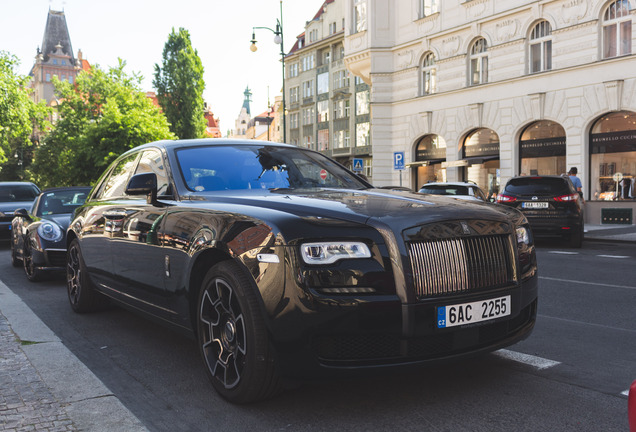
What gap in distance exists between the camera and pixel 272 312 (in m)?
3.25

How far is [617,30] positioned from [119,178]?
2123 centimetres

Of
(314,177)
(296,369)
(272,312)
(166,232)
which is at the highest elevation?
(314,177)

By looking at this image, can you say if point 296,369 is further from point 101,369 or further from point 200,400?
point 101,369

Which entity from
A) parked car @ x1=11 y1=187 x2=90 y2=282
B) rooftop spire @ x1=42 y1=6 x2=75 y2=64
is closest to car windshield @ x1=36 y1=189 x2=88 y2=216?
parked car @ x1=11 y1=187 x2=90 y2=282

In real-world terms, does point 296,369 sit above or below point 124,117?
below

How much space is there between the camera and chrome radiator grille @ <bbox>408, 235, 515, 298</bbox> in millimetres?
3279

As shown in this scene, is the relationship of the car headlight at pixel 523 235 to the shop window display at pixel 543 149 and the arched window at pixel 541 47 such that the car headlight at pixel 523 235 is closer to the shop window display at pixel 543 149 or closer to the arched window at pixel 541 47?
the shop window display at pixel 543 149

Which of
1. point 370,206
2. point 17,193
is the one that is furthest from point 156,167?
point 17,193

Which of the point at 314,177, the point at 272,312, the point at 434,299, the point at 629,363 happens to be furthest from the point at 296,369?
the point at 629,363

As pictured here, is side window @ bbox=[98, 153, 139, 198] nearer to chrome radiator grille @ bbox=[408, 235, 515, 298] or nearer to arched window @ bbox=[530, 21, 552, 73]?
chrome radiator grille @ bbox=[408, 235, 515, 298]

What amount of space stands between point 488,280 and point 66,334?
12.0ft

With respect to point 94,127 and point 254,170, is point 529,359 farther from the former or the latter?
point 94,127

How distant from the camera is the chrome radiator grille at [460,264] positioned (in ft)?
10.8

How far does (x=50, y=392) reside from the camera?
12.1ft
